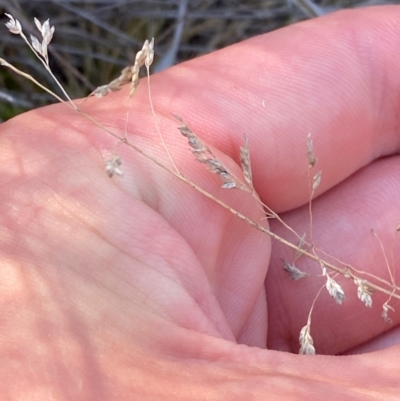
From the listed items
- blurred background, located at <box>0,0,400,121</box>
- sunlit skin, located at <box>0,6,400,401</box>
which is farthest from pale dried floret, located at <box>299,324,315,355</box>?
blurred background, located at <box>0,0,400,121</box>

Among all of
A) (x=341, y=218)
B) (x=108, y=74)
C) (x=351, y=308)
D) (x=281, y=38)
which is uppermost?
(x=281, y=38)

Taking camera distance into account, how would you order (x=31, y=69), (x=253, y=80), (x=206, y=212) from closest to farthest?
(x=206, y=212)
(x=253, y=80)
(x=31, y=69)

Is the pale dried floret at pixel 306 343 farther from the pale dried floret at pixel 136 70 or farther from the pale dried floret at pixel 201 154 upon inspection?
the pale dried floret at pixel 136 70

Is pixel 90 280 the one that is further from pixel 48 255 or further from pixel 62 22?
pixel 62 22

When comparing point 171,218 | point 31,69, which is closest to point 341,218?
point 171,218

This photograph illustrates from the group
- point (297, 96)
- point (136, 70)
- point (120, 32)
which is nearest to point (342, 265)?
point (297, 96)

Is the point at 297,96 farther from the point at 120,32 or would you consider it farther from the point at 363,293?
the point at 120,32
